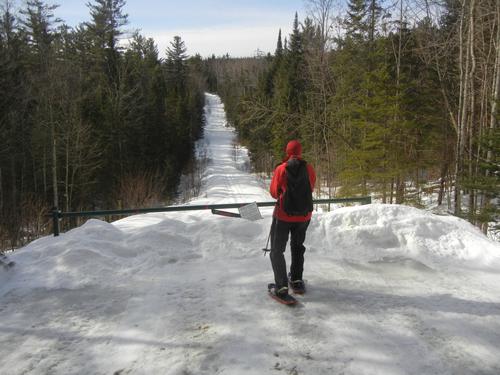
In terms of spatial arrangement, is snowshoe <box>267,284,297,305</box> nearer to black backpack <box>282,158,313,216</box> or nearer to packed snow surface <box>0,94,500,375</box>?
packed snow surface <box>0,94,500,375</box>

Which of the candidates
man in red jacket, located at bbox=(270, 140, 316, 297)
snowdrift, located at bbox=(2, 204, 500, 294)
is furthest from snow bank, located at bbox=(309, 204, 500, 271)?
man in red jacket, located at bbox=(270, 140, 316, 297)

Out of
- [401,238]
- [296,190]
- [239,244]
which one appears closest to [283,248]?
[296,190]

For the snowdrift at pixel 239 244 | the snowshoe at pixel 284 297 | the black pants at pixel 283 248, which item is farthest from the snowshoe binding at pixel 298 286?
the snowdrift at pixel 239 244

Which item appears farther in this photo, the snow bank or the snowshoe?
the snow bank

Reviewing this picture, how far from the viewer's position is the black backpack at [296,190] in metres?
4.12

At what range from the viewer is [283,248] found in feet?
13.8

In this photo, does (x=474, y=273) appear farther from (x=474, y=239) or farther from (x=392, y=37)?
(x=392, y=37)

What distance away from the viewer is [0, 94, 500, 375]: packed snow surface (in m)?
3.05

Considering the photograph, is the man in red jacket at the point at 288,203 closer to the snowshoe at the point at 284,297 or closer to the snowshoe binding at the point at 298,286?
the snowshoe at the point at 284,297

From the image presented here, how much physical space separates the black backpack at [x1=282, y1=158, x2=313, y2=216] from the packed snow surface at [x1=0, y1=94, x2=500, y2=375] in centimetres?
106

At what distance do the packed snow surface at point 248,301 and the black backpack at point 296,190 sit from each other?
→ 106 cm

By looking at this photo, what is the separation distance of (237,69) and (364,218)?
118835 mm

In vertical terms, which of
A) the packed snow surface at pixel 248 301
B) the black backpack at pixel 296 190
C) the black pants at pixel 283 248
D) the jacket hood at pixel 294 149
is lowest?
the packed snow surface at pixel 248 301

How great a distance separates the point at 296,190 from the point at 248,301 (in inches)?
54.5
